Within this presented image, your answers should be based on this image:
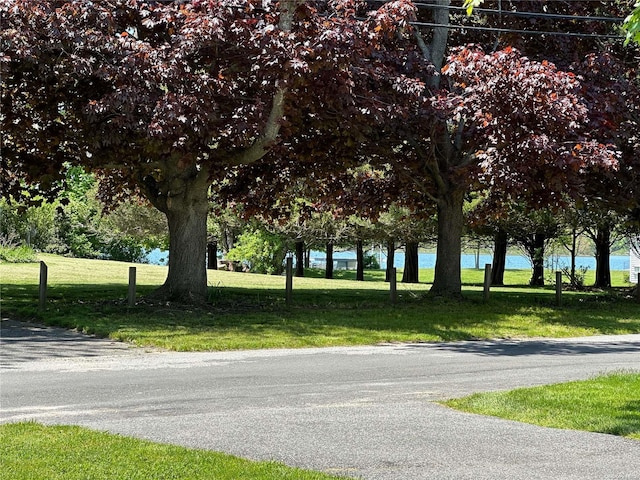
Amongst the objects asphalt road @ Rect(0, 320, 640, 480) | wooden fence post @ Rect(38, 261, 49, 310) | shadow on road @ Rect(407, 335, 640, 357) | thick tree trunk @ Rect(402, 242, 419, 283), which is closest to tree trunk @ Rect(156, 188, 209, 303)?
wooden fence post @ Rect(38, 261, 49, 310)

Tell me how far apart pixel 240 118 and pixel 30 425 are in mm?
10958

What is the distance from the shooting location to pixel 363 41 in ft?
58.4

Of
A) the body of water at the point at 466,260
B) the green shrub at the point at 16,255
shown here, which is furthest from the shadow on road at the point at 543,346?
the body of water at the point at 466,260

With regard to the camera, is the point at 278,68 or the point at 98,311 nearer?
the point at 278,68

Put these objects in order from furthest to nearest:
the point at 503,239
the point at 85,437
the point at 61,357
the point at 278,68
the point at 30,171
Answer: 1. the point at 503,239
2. the point at 30,171
3. the point at 278,68
4. the point at 61,357
5. the point at 85,437

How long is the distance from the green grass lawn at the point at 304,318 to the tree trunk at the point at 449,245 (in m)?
0.67

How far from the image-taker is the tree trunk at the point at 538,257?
Answer: 42.5m

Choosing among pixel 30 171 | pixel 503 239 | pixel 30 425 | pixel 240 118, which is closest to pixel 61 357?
pixel 30 425

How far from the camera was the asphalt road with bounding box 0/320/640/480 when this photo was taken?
6.98 m

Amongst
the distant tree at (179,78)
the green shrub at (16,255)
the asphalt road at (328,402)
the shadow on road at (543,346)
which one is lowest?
the asphalt road at (328,402)

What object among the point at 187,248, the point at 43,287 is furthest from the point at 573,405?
the point at 187,248

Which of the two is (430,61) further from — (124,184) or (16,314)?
(16,314)

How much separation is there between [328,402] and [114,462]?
3524 mm

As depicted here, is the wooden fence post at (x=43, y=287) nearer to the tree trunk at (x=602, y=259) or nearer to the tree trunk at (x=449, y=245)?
the tree trunk at (x=449, y=245)
